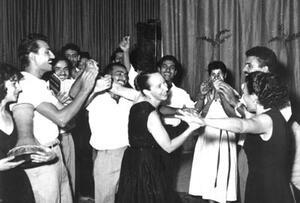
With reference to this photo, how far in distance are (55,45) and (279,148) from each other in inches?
202

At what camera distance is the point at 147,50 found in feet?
23.4

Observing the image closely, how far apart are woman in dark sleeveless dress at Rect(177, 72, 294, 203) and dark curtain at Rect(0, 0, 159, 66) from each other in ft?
15.3

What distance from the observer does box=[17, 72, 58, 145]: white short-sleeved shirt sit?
8.73ft

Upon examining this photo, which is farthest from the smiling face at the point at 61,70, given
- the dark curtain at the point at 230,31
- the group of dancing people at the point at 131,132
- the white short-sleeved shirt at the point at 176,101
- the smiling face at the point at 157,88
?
the dark curtain at the point at 230,31

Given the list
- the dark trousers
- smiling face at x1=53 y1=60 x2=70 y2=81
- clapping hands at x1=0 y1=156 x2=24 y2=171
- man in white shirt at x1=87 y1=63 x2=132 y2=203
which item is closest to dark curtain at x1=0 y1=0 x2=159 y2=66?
the dark trousers

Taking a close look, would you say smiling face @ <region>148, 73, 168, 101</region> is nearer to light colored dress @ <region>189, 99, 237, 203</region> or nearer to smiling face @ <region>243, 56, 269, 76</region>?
smiling face @ <region>243, 56, 269, 76</region>

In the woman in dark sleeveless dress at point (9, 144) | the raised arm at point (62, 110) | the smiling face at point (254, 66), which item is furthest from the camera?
the smiling face at point (254, 66)

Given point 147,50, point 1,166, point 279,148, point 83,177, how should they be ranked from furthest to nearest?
point 147,50 → point 83,177 → point 279,148 → point 1,166

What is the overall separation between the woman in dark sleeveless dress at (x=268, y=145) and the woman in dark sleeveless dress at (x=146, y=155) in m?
0.44

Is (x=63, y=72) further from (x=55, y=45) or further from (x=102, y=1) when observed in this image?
(x=102, y=1)

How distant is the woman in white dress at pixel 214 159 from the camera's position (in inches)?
155

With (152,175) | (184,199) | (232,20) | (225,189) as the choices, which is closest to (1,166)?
(152,175)

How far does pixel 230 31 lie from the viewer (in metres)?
6.70

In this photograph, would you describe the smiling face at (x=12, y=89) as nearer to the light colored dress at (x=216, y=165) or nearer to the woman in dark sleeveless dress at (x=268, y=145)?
the woman in dark sleeveless dress at (x=268, y=145)
